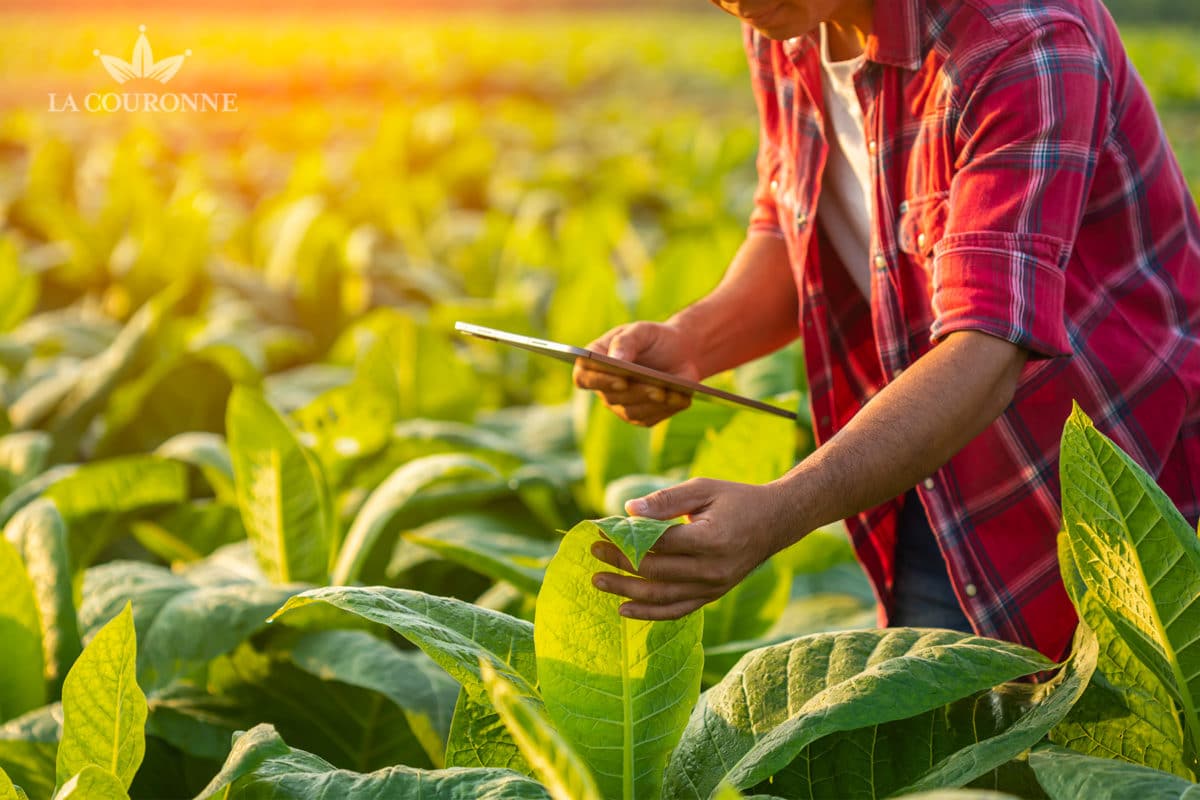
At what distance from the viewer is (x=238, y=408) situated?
204 cm

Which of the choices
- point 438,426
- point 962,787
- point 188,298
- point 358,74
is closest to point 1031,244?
point 962,787

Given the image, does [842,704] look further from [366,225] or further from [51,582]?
[366,225]

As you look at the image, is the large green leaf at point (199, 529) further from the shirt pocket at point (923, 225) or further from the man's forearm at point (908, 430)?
the man's forearm at point (908, 430)

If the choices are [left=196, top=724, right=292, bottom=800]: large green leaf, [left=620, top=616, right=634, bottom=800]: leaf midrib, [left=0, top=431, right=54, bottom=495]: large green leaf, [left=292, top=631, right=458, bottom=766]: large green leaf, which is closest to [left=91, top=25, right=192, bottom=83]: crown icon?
[left=0, top=431, right=54, bottom=495]: large green leaf

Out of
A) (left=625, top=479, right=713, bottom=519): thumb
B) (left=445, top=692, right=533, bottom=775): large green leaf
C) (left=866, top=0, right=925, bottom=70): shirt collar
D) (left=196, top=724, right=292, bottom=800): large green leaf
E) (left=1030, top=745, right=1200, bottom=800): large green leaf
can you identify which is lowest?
(left=445, top=692, right=533, bottom=775): large green leaf

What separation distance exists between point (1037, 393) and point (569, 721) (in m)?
0.81

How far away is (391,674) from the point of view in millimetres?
1708

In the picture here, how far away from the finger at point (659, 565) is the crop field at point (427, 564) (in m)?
0.02

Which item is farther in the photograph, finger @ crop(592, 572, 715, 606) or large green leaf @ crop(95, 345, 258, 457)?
large green leaf @ crop(95, 345, 258, 457)

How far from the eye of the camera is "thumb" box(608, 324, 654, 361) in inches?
73.5

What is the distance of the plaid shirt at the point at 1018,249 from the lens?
1436 mm

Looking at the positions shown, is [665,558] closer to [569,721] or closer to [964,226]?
[569,721]

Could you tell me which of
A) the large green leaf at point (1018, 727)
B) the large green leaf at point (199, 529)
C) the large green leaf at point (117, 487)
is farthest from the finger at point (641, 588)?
the large green leaf at point (199, 529)

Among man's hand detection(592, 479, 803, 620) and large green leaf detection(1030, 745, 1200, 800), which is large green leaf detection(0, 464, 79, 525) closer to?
man's hand detection(592, 479, 803, 620)
